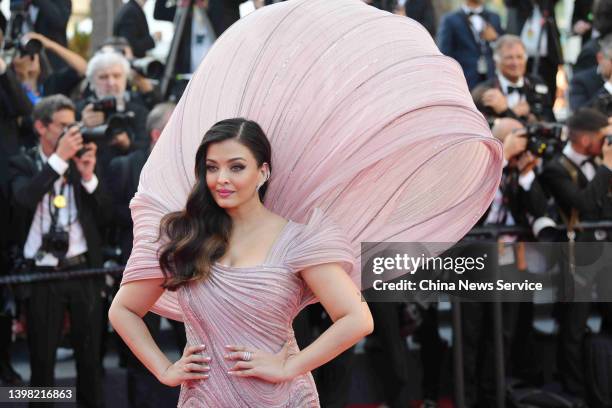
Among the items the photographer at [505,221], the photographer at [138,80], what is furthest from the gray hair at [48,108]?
Result: the photographer at [505,221]

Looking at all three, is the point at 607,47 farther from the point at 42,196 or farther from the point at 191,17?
the point at 42,196

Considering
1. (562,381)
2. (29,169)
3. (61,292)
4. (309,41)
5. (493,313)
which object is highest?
(309,41)

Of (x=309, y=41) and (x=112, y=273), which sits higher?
(x=309, y=41)

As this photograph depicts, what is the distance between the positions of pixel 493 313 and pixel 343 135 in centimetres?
327

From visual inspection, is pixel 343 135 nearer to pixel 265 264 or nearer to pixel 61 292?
pixel 265 264

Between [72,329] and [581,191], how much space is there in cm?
296

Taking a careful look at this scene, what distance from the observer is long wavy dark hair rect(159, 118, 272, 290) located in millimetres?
3350

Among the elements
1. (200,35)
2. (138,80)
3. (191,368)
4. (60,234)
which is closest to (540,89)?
(200,35)

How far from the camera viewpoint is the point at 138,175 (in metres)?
6.36

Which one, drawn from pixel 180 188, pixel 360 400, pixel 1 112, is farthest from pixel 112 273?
pixel 180 188

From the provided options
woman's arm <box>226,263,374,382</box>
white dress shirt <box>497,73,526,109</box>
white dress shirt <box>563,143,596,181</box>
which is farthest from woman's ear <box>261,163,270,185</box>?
white dress shirt <box>497,73,526,109</box>

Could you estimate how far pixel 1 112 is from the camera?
662 centimetres

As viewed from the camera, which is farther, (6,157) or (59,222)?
(6,157)

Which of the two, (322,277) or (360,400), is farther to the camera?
(360,400)
